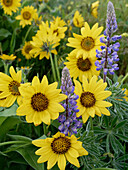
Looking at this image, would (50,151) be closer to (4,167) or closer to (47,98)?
(47,98)

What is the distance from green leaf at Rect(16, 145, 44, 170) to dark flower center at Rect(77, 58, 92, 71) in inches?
25.7

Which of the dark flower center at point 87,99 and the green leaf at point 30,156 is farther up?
the dark flower center at point 87,99

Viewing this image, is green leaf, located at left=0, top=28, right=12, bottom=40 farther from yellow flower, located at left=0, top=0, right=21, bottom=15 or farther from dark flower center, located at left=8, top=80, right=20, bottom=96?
dark flower center, located at left=8, top=80, right=20, bottom=96

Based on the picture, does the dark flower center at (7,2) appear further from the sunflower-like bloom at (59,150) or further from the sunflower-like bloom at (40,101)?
the sunflower-like bloom at (59,150)

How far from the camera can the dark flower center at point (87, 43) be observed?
1558 mm

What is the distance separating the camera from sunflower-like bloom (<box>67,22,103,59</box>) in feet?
5.08

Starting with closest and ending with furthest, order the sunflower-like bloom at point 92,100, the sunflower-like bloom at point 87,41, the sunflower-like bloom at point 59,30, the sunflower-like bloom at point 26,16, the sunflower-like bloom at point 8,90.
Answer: the sunflower-like bloom at point 92,100 → the sunflower-like bloom at point 8,90 → the sunflower-like bloom at point 87,41 → the sunflower-like bloom at point 59,30 → the sunflower-like bloom at point 26,16

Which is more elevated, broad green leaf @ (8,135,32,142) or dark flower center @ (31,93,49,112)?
dark flower center @ (31,93,49,112)

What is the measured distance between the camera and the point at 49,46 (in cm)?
167

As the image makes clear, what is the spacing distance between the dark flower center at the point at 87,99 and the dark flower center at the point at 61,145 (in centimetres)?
21

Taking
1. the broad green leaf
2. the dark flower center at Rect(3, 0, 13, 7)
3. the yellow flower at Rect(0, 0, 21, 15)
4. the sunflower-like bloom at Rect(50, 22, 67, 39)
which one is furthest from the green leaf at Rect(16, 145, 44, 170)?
the dark flower center at Rect(3, 0, 13, 7)

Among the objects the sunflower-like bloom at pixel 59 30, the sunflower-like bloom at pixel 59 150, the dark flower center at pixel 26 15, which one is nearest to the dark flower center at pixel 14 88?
the sunflower-like bloom at pixel 59 150

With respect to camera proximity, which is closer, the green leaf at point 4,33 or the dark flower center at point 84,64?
the dark flower center at point 84,64

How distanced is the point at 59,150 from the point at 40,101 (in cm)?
26
